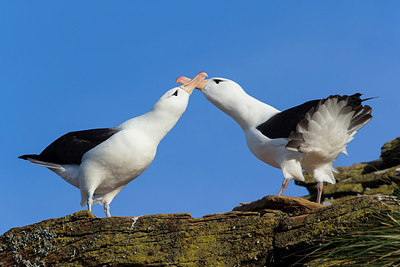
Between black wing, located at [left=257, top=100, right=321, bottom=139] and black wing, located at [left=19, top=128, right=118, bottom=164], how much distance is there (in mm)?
2618

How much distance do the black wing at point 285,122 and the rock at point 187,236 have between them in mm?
1509

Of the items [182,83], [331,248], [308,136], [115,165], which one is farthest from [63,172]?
[331,248]

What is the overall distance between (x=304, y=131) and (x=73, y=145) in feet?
13.1

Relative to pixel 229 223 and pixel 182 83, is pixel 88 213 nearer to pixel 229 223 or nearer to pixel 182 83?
pixel 229 223

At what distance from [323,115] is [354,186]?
485 centimetres

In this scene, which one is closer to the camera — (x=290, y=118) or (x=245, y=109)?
(x=290, y=118)

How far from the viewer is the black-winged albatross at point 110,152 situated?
912 centimetres

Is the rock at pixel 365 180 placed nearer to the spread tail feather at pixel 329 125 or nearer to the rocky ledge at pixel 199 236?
the spread tail feather at pixel 329 125

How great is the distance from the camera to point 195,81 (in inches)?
422

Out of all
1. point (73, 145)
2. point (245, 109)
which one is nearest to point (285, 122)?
point (245, 109)

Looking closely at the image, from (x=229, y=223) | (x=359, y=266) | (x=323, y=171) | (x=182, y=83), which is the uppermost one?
(x=182, y=83)

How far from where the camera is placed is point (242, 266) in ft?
23.0

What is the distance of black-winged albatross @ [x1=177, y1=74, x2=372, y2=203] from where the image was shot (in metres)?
8.81

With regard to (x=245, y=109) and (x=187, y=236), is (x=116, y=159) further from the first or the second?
(x=245, y=109)
